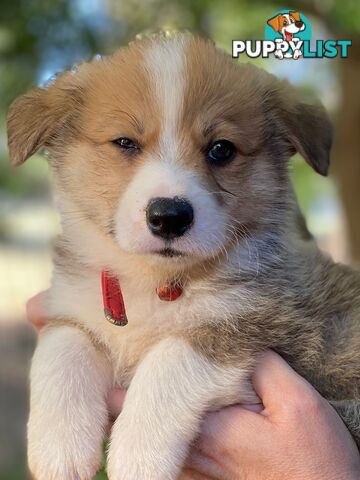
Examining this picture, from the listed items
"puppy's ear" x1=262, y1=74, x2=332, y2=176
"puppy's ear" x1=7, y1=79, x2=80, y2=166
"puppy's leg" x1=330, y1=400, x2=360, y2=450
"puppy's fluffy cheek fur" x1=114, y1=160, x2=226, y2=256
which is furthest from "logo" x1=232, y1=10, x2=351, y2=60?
"puppy's leg" x1=330, y1=400, x2=360, y2=450

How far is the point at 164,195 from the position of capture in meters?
2.14

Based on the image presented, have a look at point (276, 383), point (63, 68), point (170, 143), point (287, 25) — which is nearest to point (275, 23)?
point (287, 25)

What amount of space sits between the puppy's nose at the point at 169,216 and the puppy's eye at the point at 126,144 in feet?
1.06

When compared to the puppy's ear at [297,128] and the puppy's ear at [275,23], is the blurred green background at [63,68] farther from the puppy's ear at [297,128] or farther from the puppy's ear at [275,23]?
the puppy's ear at [297,128]

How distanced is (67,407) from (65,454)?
0.52 ft

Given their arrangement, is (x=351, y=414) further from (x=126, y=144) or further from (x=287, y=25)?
(x=287, y=25)

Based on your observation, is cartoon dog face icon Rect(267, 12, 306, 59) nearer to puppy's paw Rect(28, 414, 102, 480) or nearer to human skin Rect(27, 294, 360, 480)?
human skin Rect(27, 294, 360, 480)

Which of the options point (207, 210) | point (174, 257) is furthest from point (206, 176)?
point (174, 257)

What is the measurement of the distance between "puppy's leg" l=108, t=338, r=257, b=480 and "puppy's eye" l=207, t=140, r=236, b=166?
2.12 feet

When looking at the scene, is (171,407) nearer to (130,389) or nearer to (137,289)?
(130,389)

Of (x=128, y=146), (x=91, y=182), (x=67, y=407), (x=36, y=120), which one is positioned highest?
(x=36, y=120)

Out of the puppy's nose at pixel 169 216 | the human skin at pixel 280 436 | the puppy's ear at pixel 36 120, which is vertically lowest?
the human skin at pixel 280 436

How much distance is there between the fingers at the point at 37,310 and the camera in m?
2.89

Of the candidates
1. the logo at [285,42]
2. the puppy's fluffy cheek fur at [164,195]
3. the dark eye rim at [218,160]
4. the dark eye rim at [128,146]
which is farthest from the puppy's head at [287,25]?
the puppy's fluffy cheek fur at [164,195]
